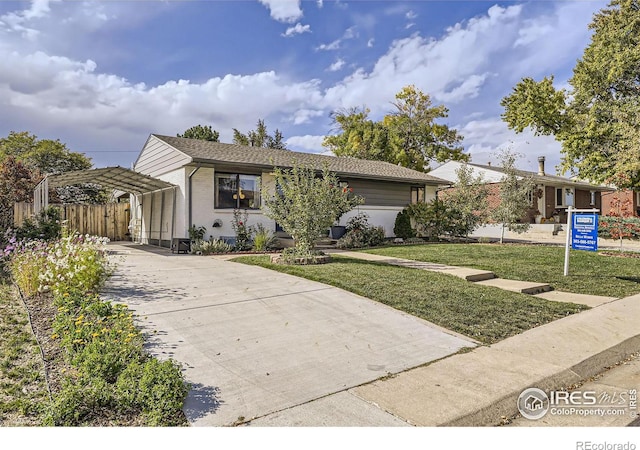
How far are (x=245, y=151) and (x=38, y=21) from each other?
8806 mm

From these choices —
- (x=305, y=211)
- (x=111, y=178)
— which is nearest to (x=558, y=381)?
(x=305, y=211)

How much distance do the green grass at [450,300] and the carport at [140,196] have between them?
694cm

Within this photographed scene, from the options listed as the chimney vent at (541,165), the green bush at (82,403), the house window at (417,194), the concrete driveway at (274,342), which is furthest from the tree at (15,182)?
the chimney vent at (541,165)

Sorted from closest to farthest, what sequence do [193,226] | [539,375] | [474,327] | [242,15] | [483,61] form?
[539,375] < [474,327] < [242,15] < [483,61] < [193,226]

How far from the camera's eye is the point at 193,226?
1220 centimetres

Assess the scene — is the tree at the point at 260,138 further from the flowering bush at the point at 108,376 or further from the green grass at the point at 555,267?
the flowering bush at the point at 108,376

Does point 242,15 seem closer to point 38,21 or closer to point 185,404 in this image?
point 38,21

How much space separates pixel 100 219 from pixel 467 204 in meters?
16.6

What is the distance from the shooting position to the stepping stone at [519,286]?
265 inches

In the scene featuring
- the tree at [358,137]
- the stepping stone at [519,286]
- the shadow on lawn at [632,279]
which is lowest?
the shadow on lawn at [632,279]

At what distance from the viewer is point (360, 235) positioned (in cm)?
1405

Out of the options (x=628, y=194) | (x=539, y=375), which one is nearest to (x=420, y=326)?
(x=539, y=375)

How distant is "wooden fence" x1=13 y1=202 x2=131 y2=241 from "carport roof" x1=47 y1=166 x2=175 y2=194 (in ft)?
13.1

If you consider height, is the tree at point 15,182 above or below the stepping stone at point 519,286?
above
